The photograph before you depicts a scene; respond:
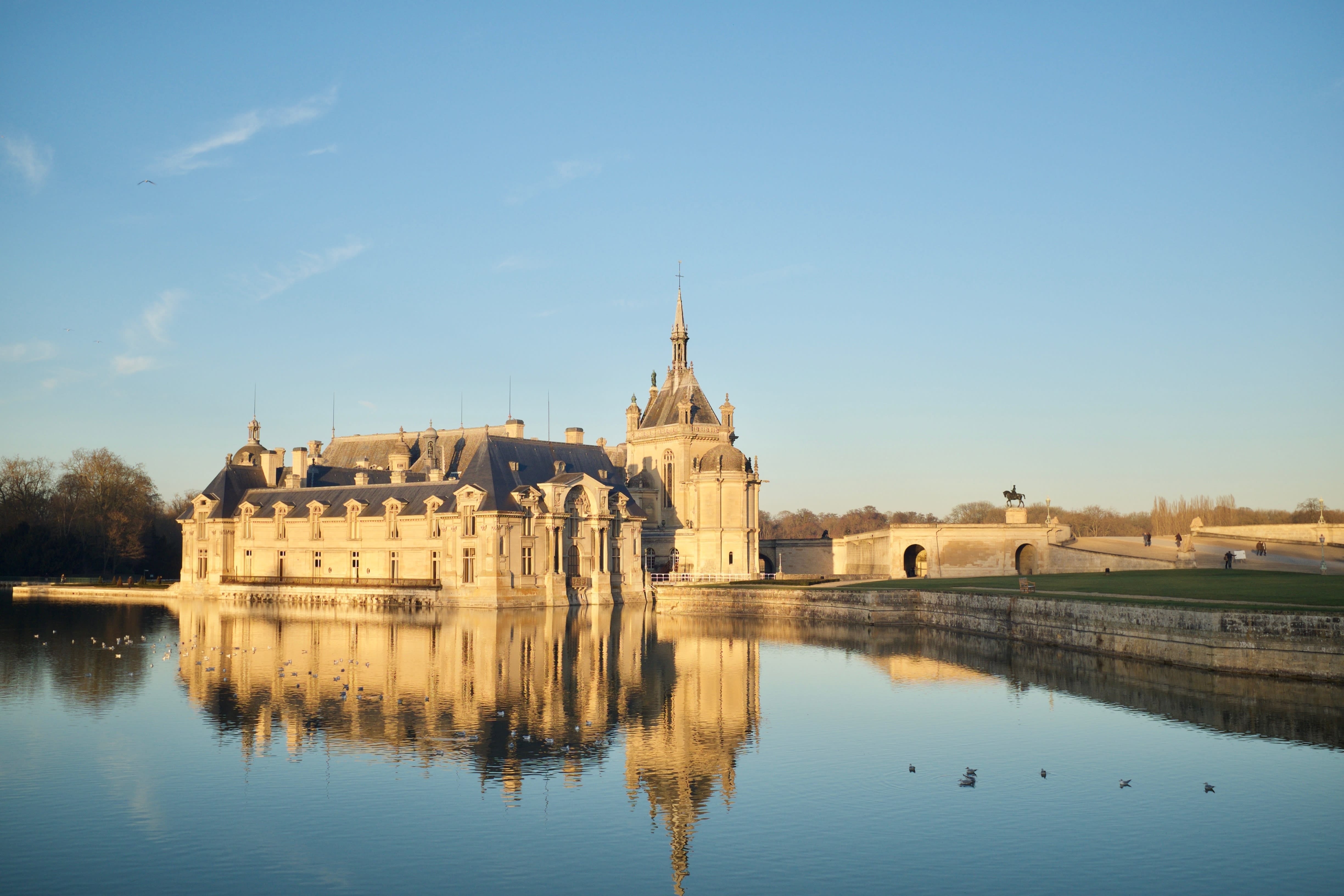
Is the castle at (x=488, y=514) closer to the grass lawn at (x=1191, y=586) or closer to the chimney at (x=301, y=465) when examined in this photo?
the chimney at (x=301, y=465)

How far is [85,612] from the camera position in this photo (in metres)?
65.5

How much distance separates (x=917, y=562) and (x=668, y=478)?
26241 millimetres

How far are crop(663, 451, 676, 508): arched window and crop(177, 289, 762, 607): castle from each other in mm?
116

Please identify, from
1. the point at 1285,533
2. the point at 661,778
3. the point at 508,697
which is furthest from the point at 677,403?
the point at 661,778

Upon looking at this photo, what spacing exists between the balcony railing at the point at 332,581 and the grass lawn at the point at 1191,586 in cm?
2580

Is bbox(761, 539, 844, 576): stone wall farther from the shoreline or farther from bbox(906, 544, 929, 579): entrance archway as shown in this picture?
the shoreline

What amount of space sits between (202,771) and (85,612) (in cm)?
A: 5012

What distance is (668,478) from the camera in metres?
87.1

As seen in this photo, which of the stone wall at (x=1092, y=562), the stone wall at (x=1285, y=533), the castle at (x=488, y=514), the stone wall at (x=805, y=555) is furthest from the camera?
the stone wall at (x=805, y=555)

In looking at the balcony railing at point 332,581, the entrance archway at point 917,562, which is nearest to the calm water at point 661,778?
the balcony railing at point 332,581

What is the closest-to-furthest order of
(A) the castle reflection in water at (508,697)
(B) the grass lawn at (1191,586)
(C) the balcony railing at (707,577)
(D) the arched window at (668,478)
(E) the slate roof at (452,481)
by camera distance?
(A) the castle reflection in water at (508,697), (B) the grass lawn at (1191,586), (E) the slate roof at (452,481), (C) the balcony railing at (707,577), (D) the arched window at (668,478)

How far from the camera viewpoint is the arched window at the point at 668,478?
284 feet

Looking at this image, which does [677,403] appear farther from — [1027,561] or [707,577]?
[1027,561]

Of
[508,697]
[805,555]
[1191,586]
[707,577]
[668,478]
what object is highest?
[668,478]
